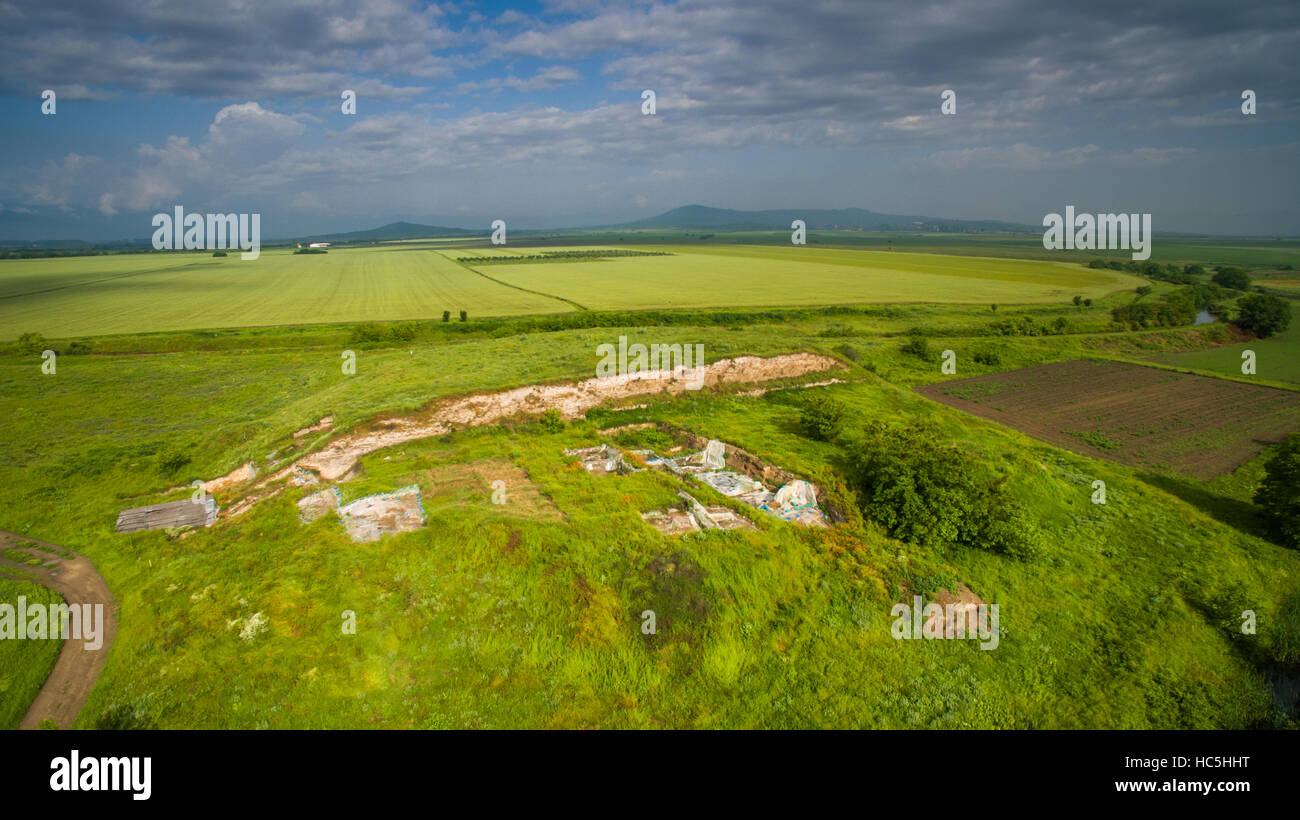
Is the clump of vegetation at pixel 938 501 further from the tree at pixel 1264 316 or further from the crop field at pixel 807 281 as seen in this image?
the tree at pixel 1264 316

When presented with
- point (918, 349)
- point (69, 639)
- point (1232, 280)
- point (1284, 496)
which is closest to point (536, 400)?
point (69, 639)

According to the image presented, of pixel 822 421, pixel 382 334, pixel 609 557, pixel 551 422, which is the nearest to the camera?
pixel 609 557

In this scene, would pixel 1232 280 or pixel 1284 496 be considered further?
pixel 1232 280

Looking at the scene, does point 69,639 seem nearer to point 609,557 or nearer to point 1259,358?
point 609,557

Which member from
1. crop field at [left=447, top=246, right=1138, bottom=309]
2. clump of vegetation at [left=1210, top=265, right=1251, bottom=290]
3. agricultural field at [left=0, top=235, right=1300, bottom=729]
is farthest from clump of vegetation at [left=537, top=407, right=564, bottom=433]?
clump of vegetation at [left=1210, top=265, right=1251, bottom=290]

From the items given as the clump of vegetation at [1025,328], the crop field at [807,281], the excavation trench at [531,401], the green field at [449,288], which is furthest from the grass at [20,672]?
the clump of vegetation at [1025,328]
